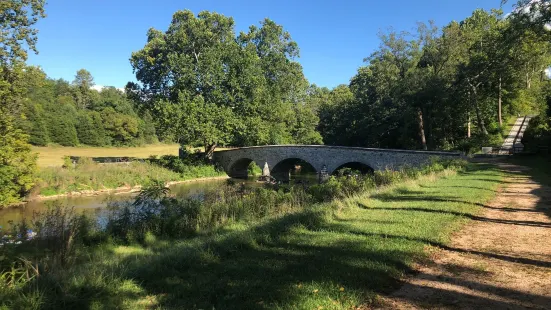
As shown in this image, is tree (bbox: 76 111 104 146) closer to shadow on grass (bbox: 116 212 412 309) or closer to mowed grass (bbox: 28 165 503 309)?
mowed grass (bbox: 28 165 503 309)

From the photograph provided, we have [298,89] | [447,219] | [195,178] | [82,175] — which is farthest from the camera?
[298,89]

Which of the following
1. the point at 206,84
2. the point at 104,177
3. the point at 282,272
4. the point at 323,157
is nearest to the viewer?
the point at 282,272

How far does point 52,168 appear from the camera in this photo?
104 feet

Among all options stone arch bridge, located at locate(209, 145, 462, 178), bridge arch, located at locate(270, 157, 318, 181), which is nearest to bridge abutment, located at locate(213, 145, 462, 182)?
stone arch bridge, located at locate(209, 145, 462, 178)

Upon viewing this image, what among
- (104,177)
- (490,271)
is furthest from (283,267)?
(104,177)

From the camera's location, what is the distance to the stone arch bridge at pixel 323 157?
26.5m

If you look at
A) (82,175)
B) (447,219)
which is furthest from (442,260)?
(82,175)

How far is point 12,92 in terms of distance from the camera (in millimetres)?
21625

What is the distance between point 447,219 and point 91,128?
7053 cm

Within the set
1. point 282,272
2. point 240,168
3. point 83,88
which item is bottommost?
point 240,168

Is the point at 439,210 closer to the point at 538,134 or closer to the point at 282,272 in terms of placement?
the point at 282,272

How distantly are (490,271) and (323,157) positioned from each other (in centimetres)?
3039

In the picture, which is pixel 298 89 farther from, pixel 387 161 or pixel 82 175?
pixel 82 175

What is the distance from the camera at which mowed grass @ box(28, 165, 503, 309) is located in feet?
13.5
